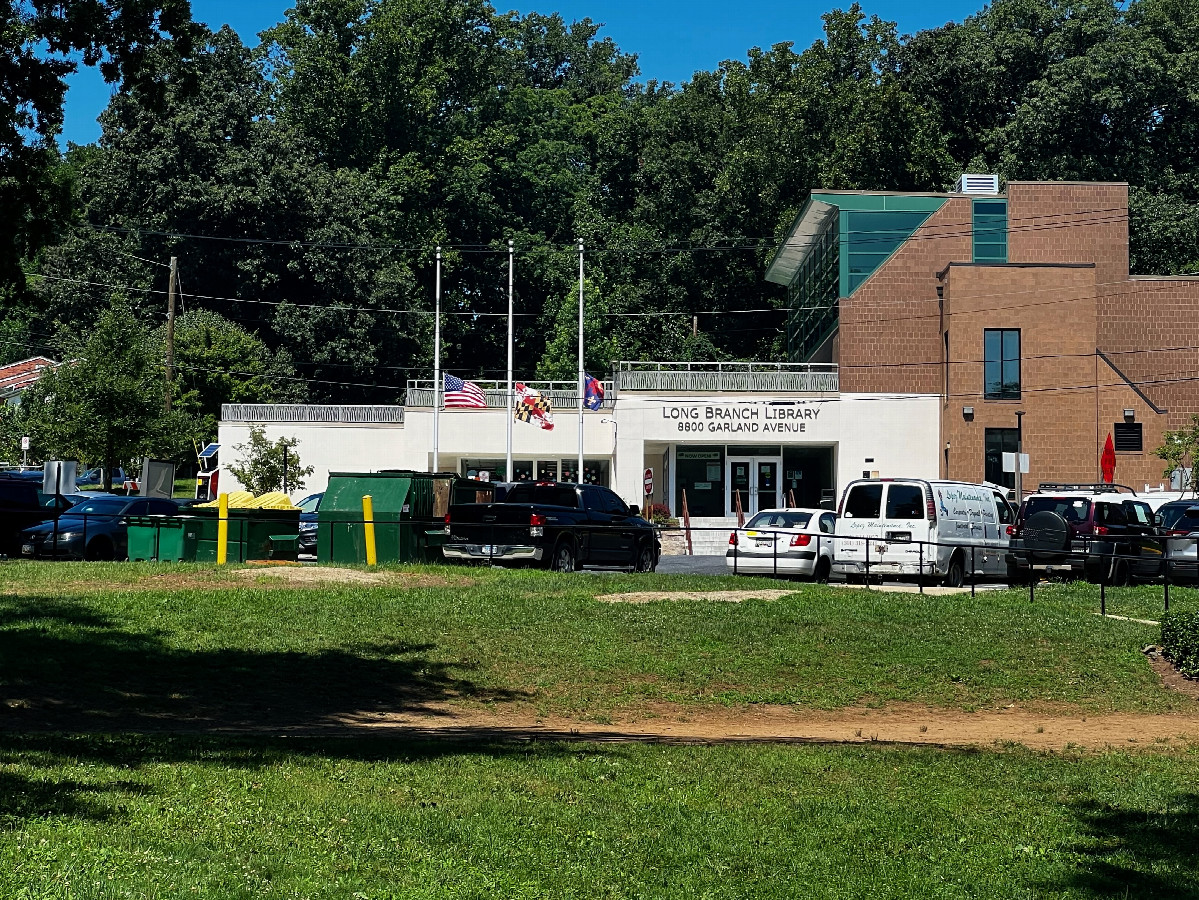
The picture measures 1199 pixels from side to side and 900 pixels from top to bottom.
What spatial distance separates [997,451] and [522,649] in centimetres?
3796

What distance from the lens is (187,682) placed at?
15.6 meters

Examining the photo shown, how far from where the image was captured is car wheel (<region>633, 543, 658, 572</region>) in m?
28.6

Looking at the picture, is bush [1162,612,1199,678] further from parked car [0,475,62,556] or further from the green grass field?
parked car [0,475,62,556]

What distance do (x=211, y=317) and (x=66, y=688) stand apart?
59.4 meters

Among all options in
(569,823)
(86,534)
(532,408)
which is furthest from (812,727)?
(532,408)

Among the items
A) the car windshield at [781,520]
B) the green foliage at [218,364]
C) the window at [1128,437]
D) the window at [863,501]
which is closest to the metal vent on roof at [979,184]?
the window at [1128,437]

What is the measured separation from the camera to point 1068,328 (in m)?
52.4

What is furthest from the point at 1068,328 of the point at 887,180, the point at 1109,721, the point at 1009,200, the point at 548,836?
the point at 548,836

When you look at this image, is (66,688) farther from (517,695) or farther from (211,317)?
(211,317)

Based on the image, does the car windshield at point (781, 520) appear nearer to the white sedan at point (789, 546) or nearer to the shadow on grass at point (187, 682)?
the white sedan at point (789, 546)

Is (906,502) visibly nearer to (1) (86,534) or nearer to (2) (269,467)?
(1) (86,534)

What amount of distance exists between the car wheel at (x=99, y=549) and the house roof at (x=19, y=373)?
53955 mm

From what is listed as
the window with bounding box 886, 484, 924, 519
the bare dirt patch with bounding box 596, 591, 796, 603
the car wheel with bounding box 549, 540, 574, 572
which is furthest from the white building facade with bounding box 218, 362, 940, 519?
the bare dirt patch with bounding box 596, 591, 796, 603

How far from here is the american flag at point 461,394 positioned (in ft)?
172
